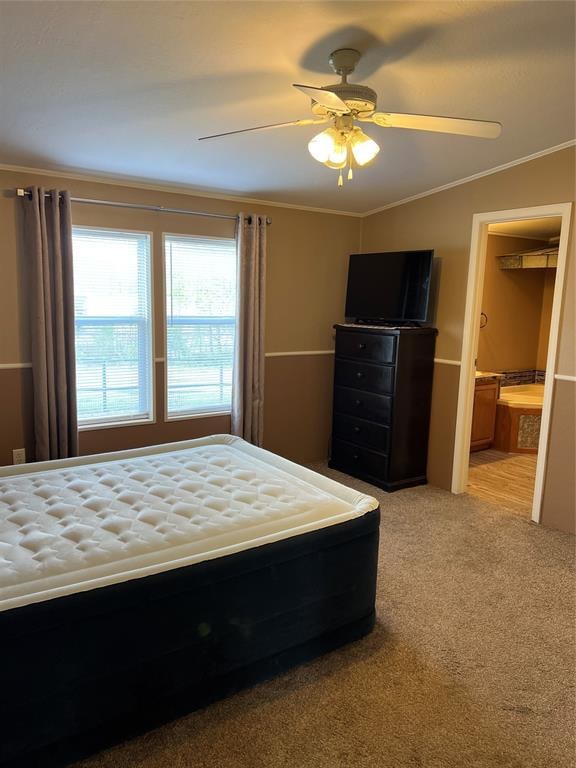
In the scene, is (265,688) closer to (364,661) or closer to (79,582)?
(364,661)

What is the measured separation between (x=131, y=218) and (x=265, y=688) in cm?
313

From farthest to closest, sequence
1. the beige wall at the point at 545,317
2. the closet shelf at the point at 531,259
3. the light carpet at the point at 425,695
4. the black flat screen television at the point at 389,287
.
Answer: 1. the beige wall at the point at 545,317
2. the closet shelf at the point at 531,259
3. the black flat screen television at the point at 389,287
4. the light carpet at the point at 425,695

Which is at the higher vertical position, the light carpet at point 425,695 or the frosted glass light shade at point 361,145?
the frosted glass light shade at point 361,145

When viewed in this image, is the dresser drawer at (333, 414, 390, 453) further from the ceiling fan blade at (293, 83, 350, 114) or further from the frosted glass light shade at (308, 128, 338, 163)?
the ceiling fan blade at (293, 83, 350, 114)

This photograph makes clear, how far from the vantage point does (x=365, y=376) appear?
14.3 feet

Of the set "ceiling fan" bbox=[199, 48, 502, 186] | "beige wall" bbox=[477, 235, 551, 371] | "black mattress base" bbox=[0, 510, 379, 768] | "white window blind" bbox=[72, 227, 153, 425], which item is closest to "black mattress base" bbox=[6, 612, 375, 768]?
"black mattress base" bbox=[0, 510, 379, 768]

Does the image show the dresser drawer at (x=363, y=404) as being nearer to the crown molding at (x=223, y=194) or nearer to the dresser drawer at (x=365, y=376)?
the dresser drawer at (x=365, y=376)

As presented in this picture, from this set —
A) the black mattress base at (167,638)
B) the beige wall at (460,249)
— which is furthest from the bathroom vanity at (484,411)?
the black mattress base at (167,638)

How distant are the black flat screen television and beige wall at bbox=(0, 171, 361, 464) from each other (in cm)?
28

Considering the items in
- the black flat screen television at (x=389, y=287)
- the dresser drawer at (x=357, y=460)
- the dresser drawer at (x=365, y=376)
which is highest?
the black flat screen television at (x=389, y=287)

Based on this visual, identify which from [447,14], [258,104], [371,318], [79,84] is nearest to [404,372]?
[371,318]

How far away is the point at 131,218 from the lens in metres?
3.79

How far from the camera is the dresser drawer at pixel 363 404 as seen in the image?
4.22 metres

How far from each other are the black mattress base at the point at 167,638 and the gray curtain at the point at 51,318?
2.10 meters
